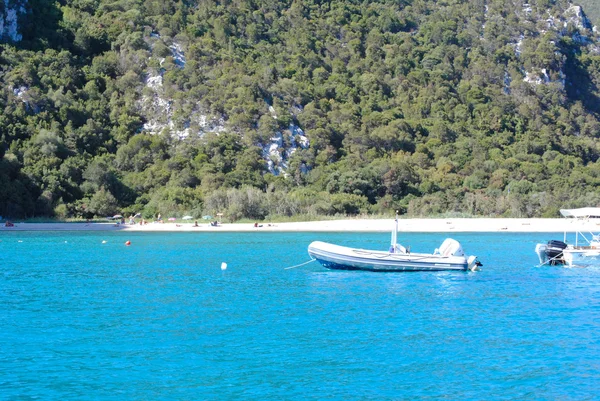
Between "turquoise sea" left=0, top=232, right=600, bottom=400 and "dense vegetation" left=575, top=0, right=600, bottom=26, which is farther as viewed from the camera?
"dense vegetation" left=575, top=0, right=600, bottom=26

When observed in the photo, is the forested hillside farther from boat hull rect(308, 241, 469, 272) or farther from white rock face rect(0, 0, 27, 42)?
boat hull rect(308, 241, 469, 272)

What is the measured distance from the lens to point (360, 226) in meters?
74.7

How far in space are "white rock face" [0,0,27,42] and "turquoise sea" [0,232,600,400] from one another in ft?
243

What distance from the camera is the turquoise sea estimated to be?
54.6 feet

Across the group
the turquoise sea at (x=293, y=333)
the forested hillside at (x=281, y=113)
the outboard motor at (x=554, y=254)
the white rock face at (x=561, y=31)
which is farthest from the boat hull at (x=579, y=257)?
A: the white rock face at (x=561, y=31)

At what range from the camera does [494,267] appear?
39.9m

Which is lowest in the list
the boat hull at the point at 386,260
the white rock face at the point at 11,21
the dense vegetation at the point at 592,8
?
the boat hull at the point at 386,260

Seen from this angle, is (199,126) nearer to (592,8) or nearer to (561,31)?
(561,31)

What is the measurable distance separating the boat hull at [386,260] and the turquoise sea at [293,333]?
61 cm

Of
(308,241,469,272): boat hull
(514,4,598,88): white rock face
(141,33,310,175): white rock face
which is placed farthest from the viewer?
(514,4,598,88): white rock face

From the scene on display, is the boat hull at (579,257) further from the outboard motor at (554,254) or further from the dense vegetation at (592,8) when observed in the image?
the dense vegetation at (592,8)

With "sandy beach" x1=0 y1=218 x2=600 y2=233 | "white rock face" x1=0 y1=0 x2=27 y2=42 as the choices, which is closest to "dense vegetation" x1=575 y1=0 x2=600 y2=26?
"sandy beach" x1=0 y1=218 x2=600 y2=233

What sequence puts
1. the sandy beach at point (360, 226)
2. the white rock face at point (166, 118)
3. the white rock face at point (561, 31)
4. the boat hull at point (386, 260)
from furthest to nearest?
the white rock face at point (561, 31)
the white rock face at point (166, 118)
the sandy beach at point (360, 226)
the boat hull at point (386, 260)

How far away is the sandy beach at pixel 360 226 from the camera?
7250 centimetres
